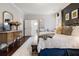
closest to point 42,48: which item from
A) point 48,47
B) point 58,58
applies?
point 48,47

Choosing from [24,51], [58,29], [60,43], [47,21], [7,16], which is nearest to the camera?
[60,43]

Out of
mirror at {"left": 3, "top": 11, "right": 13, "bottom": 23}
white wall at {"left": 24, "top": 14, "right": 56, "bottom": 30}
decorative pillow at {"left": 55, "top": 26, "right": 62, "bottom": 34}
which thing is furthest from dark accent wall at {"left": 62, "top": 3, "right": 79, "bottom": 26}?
mirror at {"left": 3, "top": 11, "right": 13, "bottom": 23}

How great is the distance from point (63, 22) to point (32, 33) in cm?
→ 159

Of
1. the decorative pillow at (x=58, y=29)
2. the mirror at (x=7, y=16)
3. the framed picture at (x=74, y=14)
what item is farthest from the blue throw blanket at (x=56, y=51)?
the mirror at (x=7, y=16)

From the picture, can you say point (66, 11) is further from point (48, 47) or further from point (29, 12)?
point (48, 47)

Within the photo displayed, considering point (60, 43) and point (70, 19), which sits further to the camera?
point (70, 19)

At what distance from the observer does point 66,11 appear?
15.0 ft

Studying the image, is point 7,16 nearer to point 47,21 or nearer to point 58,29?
point 47,21

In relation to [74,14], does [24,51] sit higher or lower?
lower

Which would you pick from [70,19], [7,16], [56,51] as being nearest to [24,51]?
[56,51]

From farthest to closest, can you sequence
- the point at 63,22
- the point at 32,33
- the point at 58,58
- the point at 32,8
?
the point at 32,33
the point at 63,22
the point at 32,8
the point at 58,58

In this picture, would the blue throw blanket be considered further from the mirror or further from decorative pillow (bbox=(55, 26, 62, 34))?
the mirror

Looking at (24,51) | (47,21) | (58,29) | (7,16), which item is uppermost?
(7,16)

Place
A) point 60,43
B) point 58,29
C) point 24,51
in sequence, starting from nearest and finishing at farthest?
point 60,43
point 24,51
point 58,29
